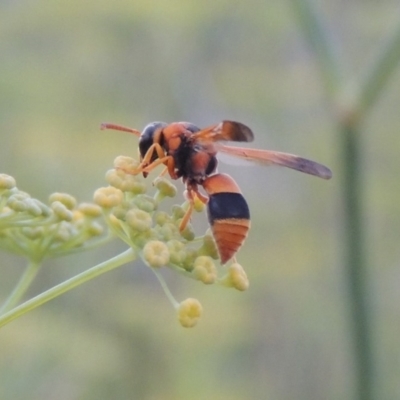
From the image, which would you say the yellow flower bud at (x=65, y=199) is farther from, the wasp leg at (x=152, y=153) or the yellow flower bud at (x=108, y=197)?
the wasp leg at (x=152, y=153)

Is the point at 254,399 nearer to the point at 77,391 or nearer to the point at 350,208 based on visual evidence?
the point at 77,391

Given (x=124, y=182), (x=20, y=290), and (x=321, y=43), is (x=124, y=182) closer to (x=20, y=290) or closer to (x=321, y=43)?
(x=20, y=290)

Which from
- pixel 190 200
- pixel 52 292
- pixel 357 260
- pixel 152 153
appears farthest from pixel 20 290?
pixel 357 260

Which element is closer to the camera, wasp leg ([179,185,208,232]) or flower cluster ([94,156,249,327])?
flower cluster ([94,156,249,327])

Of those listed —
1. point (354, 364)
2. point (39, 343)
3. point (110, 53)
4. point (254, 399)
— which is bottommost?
point (254, 399)

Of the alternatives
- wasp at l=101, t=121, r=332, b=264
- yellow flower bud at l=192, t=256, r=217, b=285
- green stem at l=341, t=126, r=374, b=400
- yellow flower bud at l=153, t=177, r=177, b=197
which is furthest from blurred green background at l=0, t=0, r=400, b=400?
yellow flower bud at l=192, t=256, r=217, b=285

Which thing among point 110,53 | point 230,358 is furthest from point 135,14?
point 230,358

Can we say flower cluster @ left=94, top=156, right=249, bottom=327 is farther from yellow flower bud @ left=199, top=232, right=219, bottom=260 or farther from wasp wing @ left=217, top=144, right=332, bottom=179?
wasp wing @ left=217, top=144, right=332, bottom=179
